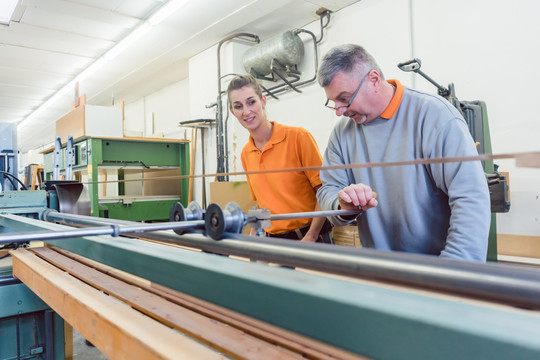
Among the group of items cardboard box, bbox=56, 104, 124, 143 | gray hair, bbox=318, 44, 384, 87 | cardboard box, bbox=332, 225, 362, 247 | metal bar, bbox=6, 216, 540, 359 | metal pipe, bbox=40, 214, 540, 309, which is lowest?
cardboard box, bbox=332, 225, 362, 247

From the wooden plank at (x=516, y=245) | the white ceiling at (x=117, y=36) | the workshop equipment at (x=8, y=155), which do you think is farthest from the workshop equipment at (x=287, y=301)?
the white ceiling at (x=117, y=36)

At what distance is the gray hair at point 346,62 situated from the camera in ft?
3.64

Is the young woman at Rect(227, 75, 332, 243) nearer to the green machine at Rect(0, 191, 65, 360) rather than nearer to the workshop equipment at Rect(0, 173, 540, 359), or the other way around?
the workshop equipment at Rect(0, 173, 540, 359)

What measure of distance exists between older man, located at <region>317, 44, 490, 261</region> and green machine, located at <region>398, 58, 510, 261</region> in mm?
932

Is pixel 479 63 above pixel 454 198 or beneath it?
above

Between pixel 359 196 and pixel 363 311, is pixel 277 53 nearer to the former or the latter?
pixel 359 196

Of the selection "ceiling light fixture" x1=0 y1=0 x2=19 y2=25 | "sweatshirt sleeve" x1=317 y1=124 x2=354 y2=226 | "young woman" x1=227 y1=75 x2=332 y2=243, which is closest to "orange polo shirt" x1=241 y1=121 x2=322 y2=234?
"young woman" x1=227 y1=75 x2=332 y2=243

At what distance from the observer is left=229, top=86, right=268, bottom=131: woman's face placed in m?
1.57

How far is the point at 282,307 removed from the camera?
46 centimetres

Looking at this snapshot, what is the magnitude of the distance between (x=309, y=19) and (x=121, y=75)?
2.89 m

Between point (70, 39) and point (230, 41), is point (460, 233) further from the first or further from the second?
point (70, 39)

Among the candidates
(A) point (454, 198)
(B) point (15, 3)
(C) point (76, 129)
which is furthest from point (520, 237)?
(B) point (15, 3)

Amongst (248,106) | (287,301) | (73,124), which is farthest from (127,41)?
(287,301)

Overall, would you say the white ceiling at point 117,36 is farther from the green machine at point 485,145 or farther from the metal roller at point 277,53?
the green machine at point 485,145
